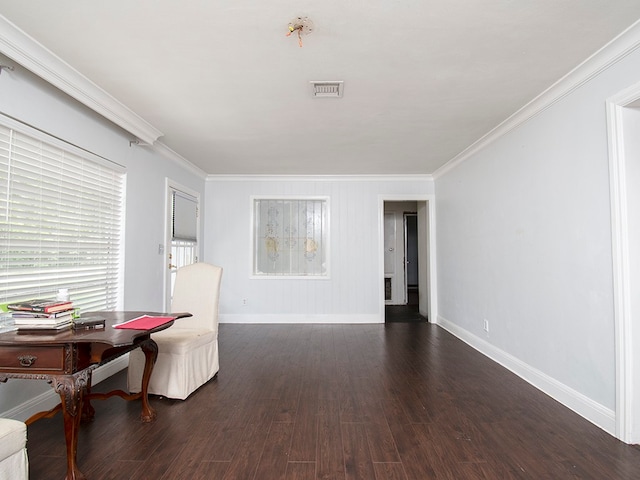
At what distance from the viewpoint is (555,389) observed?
2.59 metres

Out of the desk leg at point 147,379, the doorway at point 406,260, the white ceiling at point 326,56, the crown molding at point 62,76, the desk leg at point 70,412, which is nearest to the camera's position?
the desk leg at point 70,412

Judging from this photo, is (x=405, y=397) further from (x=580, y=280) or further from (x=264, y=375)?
(x=580, y=280)

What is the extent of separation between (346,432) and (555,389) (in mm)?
1773

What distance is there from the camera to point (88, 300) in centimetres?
287

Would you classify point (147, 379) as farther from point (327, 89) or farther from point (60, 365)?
point (327, 89)

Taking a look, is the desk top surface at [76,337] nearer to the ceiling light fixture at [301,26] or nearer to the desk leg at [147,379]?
the desk leg at [147,379]

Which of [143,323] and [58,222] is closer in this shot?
[143,323]

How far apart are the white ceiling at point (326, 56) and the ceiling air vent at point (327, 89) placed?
7 centimetres

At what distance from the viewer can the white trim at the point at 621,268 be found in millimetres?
1979

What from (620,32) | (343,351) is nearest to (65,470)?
(343,351)

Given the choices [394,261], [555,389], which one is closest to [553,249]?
[555,389]

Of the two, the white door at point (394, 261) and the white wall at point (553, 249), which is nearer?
the white wall at point (553, 249)

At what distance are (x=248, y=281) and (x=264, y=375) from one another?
2.51 metres

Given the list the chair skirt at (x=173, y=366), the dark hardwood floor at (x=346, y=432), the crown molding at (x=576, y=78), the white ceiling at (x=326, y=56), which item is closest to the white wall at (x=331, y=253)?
the white ceiling at (x=326, y=56)
